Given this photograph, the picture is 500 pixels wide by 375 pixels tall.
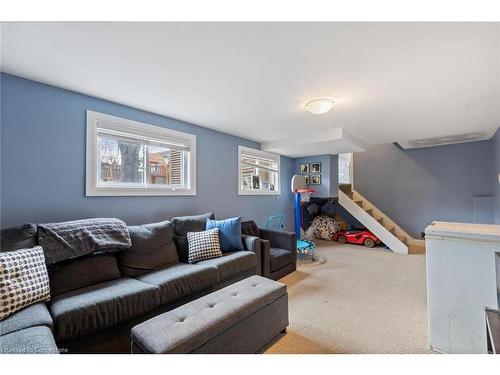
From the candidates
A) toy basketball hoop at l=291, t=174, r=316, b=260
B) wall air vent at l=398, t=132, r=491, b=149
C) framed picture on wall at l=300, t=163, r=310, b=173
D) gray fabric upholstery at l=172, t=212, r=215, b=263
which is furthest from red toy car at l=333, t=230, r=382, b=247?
gray fabric upholstery at l=172, t=212, r=215, b=263

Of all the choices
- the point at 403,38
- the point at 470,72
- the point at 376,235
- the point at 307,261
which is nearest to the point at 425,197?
the point at 376,235

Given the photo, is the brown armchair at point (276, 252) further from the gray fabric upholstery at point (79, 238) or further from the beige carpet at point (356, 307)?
the gray fabric upholstery at point (79, 238)

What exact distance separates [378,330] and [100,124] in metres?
3.36

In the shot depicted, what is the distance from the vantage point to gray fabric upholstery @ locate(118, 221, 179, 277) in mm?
2164

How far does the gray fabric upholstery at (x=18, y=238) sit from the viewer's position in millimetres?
1650

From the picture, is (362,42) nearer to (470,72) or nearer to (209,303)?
(470,72)

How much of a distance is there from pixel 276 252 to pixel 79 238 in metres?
2.35

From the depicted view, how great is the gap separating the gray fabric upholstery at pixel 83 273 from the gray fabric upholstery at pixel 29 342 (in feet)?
1.81

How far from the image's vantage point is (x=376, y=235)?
16.3 ft

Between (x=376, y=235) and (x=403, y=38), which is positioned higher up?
(x=403, y=38)

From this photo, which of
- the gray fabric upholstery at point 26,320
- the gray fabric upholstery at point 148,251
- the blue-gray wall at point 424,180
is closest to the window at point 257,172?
the gray fabric upholstery at point 148,251

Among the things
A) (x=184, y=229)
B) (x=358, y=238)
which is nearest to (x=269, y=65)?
(x=184, y=229)

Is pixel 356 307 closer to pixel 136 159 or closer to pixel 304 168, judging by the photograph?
pixel 136 159
